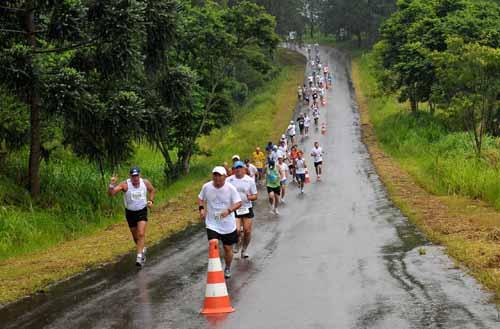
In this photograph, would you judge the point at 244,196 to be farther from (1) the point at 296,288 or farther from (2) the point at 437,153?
(2) the point at 437,153

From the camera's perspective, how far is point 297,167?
25.6 metres

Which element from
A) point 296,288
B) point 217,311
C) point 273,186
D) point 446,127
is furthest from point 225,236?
point 446,127

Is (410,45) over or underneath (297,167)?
over

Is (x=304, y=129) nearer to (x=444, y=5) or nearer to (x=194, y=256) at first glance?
(x=444, y=5)

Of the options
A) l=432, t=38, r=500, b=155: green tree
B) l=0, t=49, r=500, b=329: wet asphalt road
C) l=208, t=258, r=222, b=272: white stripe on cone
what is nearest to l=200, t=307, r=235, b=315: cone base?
l=0, t=49, r=500, b=329: wet asphalt road

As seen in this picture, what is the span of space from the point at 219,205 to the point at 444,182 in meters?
14.7

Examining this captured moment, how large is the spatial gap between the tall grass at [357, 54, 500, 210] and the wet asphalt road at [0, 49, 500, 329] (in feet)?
16.6

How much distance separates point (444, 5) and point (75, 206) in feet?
103

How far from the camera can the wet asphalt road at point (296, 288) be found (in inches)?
324

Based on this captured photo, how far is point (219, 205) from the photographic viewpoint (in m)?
10.6

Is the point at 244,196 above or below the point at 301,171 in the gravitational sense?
above

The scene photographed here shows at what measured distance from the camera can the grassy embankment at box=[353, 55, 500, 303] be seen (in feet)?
41.2

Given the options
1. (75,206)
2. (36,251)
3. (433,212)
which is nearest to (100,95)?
(75,206)

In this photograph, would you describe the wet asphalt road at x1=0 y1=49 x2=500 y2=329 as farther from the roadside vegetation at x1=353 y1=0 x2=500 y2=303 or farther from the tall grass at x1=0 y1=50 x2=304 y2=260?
the tall grass at x1=0 y1=50 x2=304 y2=260
